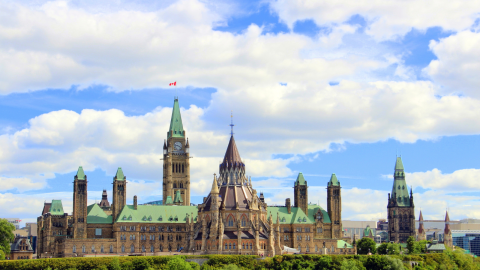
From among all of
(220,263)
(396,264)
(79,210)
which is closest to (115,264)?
(220,263)

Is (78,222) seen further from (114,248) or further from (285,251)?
(285,251)

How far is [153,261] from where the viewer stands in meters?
160

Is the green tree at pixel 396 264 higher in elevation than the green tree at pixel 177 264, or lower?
lower

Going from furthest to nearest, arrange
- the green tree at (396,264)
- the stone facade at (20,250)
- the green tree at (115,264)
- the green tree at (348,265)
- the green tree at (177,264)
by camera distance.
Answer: the stone facade at (20,250) < the green tree at (396,264) < the green tree at (348,265) < the green tree at (115,264) < the green tree at (177,264)

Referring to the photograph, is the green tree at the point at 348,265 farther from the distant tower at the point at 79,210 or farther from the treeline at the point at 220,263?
the distant tower at the point at 79,210

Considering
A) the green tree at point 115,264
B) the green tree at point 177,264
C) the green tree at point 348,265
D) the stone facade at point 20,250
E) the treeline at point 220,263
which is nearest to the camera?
the green tree at point 177,264

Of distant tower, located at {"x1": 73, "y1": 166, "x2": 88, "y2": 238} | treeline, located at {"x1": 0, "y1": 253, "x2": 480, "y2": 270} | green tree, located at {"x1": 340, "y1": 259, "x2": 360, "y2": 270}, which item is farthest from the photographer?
→ distant tower, located at {"x1": 73, "y1": 166, "x2": 88, "y2": 238}

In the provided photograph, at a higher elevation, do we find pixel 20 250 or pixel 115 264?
pixel 20 250

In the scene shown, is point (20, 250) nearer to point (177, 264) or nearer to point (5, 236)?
point (5, 236)

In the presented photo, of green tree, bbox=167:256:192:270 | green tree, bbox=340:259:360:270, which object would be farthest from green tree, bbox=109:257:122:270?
green tree, bbox=340:259:360:270

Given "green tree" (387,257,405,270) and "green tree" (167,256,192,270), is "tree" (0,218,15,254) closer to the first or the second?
"green tree" (167,256,192,270)

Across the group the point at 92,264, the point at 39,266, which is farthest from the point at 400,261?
the point at 39,266

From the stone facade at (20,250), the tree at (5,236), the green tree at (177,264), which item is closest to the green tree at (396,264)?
the green tree at (177,264)

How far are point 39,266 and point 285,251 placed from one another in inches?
2491
